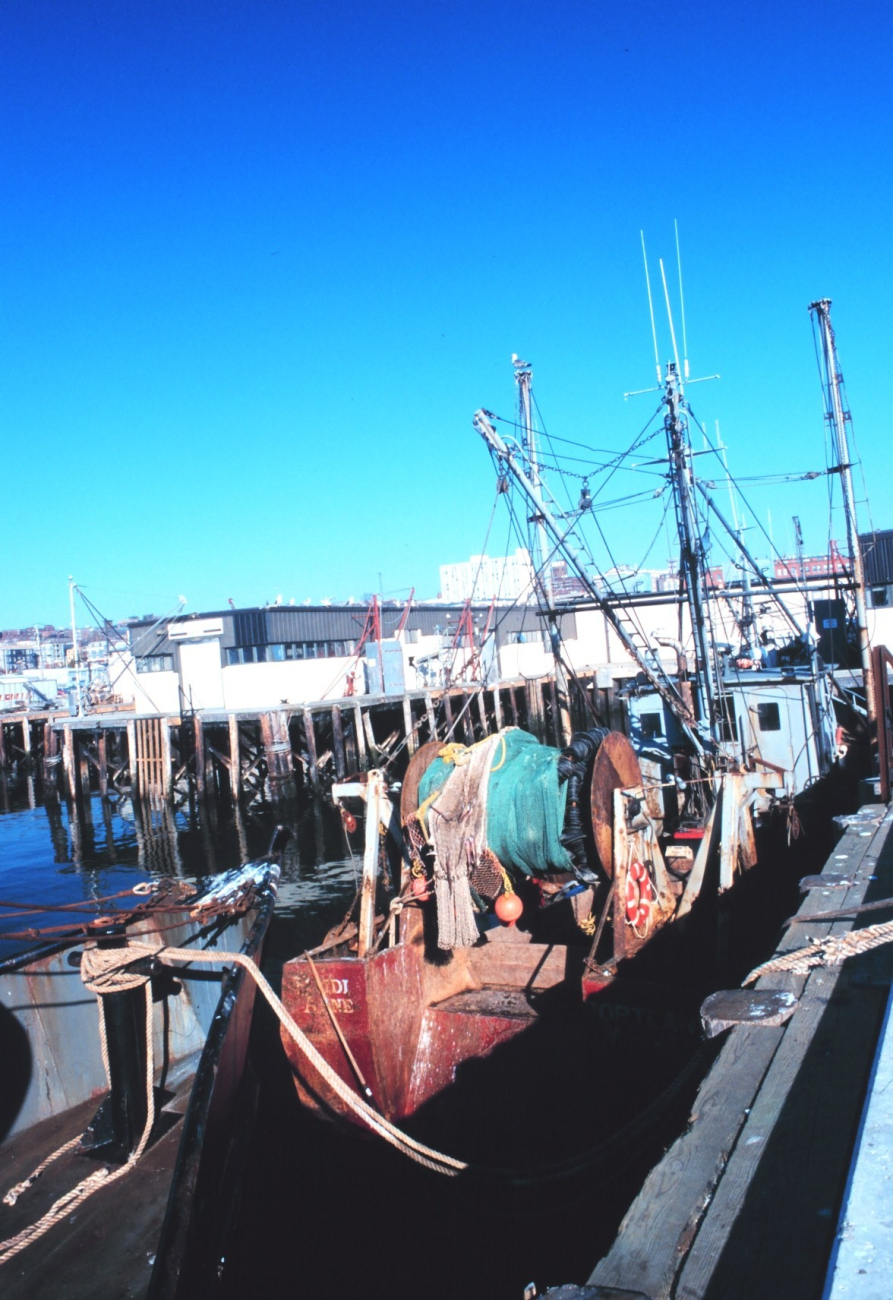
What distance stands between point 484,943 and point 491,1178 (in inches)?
105

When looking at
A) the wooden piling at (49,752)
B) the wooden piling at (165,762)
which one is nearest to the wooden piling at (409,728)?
the wooden piling at (165,762)

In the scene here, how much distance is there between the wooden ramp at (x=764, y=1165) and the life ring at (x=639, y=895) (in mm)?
2995

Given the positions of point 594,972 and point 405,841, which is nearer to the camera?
point 594,972

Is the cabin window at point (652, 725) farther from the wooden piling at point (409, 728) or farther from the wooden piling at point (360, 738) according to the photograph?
the wooden piling at point (360, 738)

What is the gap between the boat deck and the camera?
18.5ft

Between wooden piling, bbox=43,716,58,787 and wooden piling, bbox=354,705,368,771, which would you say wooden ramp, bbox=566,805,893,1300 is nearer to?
wooden piling, bbox=354,705,368,771

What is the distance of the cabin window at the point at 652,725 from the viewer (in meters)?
19.4

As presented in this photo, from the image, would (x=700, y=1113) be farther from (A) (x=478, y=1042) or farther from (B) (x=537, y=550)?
(B) (x=537, y=550)

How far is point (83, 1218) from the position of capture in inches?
246

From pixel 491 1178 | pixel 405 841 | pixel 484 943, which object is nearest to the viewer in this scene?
pixel 491 1178

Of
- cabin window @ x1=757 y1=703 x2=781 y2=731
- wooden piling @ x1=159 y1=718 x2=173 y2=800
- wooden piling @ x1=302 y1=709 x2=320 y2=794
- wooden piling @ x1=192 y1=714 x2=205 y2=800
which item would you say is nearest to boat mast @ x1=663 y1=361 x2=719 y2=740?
cabin window @ x1=757 y1=703 x2=781 y2=731

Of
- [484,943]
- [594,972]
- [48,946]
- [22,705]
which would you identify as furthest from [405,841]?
[22,705]

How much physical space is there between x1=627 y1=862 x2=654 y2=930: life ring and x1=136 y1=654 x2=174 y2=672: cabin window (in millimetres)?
41314

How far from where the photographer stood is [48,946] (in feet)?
25.6
